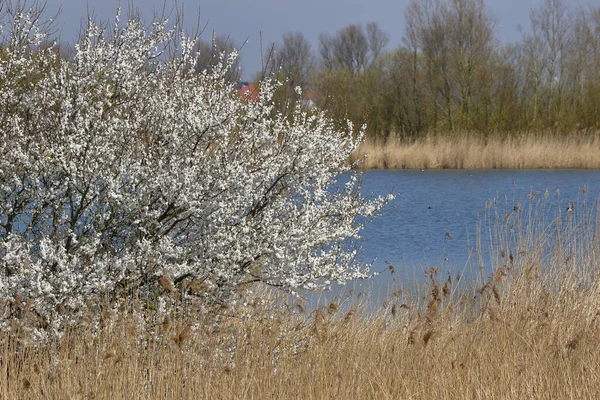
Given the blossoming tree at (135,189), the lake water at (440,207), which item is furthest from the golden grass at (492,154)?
the blossoming tree at (135,189)

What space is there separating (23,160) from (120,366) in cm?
138

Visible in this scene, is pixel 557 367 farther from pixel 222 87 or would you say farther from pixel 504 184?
pixel 504 184

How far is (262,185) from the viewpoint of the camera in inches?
199

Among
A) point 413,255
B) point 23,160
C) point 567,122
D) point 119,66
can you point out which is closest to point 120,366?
point 23,160

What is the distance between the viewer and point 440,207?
17703 millimetres

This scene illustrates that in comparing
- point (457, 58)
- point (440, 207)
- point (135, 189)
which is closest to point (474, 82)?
point (457, 58)

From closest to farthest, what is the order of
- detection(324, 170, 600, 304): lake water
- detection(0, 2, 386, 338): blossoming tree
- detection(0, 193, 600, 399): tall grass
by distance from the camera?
detection(0, 193, 600, 399): tall grass
detection(0, 2, 386, 338): blossoming tree
detection(324, 170, 600, 304): lake water

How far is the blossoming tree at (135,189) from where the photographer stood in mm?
4539

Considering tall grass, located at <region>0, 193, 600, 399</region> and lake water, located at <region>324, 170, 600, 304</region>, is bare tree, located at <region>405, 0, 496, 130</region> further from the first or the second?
tall grass, located at <region>0, 193, 600, 399</region>

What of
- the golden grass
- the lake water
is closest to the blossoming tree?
the lake water

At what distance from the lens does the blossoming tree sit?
14.9 ft

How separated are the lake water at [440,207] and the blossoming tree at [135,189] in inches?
83.8

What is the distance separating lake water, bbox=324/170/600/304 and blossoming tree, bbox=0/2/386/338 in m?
2.13

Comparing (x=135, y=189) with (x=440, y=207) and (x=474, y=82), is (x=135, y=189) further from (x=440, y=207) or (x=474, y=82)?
(x=474, y=82)
